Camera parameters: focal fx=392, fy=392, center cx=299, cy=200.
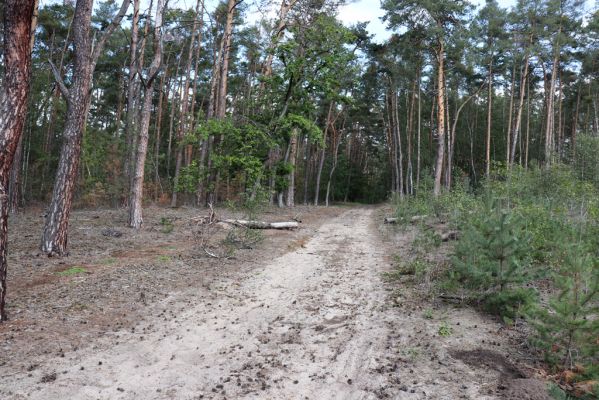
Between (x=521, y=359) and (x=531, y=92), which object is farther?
(x=531, y=92)

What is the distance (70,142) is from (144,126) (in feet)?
11.9

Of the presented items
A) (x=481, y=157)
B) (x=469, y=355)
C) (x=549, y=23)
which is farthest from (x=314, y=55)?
(x=481, y=157)

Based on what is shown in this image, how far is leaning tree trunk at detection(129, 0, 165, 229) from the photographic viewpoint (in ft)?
33.9

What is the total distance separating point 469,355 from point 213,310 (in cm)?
341

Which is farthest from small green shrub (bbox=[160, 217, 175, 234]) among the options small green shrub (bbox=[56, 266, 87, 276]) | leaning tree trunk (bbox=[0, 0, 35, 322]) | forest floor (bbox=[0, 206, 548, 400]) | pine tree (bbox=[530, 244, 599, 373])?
pine tree (bbox=[530, 244, 599, 373])

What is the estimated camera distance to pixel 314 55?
49.2 feet

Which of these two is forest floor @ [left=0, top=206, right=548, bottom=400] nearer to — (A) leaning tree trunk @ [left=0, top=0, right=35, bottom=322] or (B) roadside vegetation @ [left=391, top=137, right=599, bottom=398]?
(B) roadside vegetation @ [left=391, top=137, right=599, bottom=398]

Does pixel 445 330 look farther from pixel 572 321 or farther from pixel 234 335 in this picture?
pixel 234 335

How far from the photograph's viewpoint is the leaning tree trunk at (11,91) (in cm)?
462

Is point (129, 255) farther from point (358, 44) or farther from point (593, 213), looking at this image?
point (358, 44)

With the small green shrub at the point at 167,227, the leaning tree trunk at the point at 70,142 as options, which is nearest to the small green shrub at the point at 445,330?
the leaning tree trunk at the point at 70,142

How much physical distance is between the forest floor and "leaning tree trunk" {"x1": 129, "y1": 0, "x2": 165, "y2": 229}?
3055mm

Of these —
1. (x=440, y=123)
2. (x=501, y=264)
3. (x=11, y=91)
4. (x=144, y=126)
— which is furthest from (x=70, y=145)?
(x=440, y=123)

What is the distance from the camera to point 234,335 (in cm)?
481
